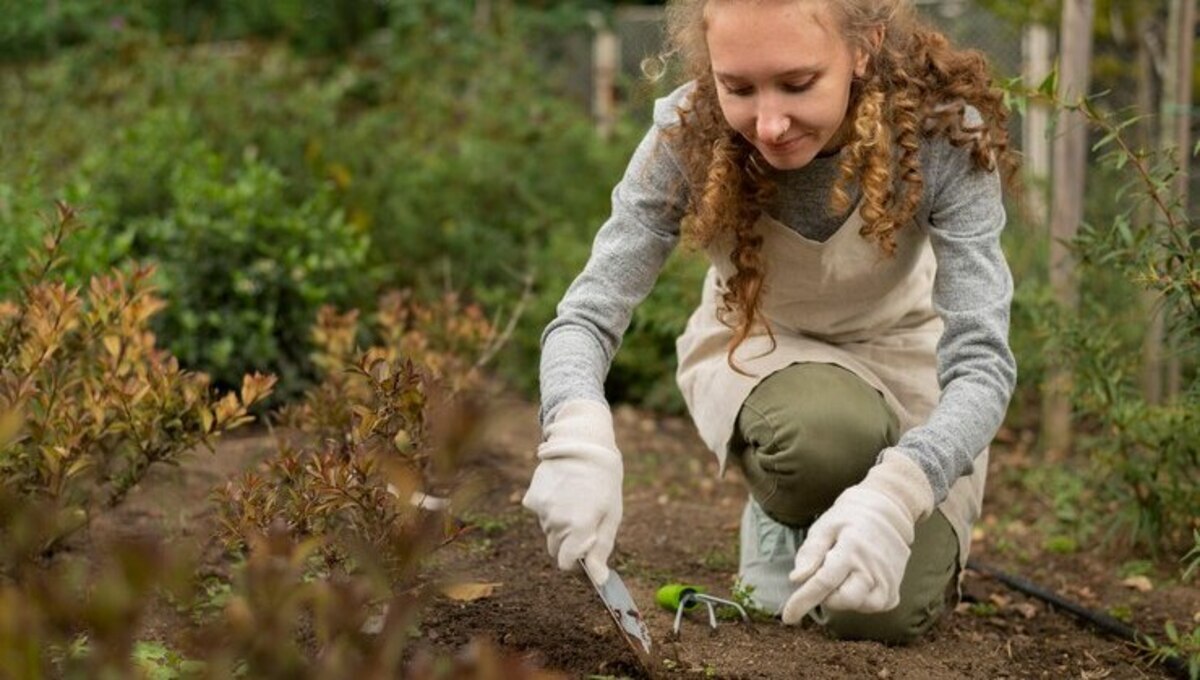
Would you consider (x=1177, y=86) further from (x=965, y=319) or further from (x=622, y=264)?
(x=622, y=264)

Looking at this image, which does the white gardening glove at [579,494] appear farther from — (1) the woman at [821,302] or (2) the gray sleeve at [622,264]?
(2) the gray sleeve at [622,264]

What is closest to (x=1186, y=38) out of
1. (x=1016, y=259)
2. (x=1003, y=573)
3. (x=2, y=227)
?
(x=1016, y=259)

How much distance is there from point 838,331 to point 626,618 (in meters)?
0.86

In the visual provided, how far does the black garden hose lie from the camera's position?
8.76 feet

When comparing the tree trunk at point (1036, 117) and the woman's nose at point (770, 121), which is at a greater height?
the woman's nose at point (770, 121)

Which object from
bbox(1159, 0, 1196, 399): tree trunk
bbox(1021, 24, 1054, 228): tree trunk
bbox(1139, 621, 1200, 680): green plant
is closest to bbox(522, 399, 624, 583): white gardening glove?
bbox(1139, 621, 1200, 680): green plant

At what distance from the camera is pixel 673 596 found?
8.71ft

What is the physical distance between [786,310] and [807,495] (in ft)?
1.24

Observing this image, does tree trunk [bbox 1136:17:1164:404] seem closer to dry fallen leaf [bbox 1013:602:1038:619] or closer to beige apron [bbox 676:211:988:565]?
dry fallen leaf [bbox 1013:602:1038:619]

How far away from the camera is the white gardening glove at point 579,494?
7.03 feet

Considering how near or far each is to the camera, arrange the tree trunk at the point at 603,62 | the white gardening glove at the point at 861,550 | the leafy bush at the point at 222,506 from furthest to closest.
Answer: the tree trunk at the point at 603,62, the white gardening glove at the point at 861,550, the leafy bush at the point at 222,506

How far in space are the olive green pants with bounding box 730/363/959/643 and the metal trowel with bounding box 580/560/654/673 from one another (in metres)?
0.47

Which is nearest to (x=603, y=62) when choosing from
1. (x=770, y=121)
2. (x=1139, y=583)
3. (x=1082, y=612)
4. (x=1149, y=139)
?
(x=1149, y=139)

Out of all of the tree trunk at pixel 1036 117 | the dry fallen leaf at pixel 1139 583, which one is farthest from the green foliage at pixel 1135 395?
the tree trunk at pixel 1036 117
